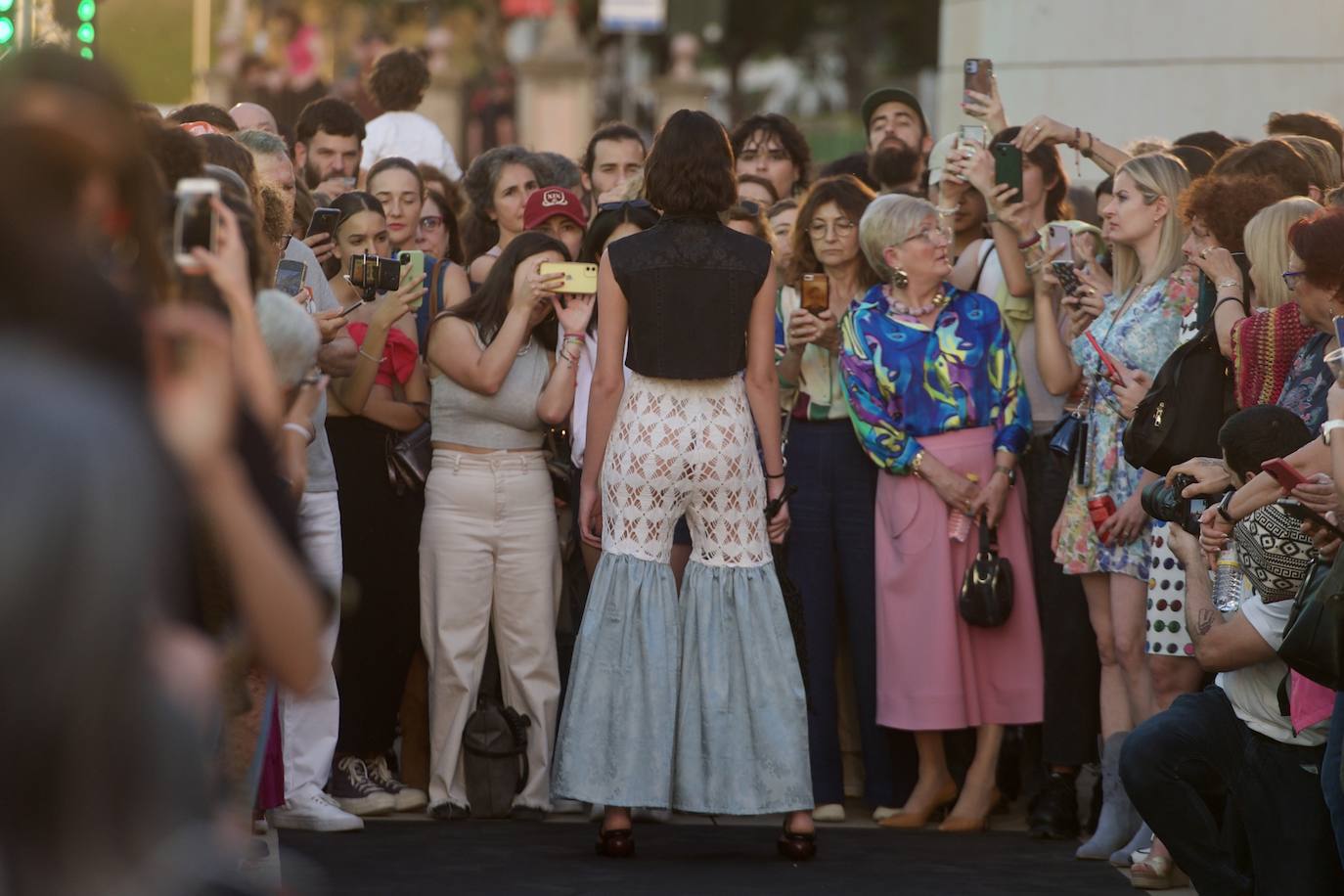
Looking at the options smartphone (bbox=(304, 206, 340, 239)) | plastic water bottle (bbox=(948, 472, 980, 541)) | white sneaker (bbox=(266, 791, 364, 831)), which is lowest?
white sneaker (bbox=(266, 791, 364, 831))

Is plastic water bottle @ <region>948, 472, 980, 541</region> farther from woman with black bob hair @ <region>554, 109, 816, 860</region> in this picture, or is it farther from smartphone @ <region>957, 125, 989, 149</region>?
smartphone @ <region>957, 125, 989, 149</region>

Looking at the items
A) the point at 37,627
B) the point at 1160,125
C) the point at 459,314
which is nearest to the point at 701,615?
the point at 459,314

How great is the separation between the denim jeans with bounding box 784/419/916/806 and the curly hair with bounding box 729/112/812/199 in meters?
2.10

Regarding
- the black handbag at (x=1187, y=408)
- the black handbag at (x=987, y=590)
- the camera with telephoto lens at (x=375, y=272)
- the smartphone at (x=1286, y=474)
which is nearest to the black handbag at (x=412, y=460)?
the camera with telephoto lens at (x=375, y=272)

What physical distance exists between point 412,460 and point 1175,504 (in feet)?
9.98

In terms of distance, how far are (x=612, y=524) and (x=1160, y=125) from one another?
687 centimetres

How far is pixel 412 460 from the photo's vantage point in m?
8.03

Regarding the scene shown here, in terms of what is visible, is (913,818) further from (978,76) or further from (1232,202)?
(978,76)

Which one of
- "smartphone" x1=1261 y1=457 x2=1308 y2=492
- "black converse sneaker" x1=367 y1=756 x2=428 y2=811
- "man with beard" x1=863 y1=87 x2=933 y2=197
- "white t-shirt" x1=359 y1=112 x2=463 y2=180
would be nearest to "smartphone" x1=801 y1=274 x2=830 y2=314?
"man with beard" x1=863 y1=87 x2=933 y2=197

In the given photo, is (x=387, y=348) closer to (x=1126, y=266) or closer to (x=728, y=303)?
(x=728, y=303)

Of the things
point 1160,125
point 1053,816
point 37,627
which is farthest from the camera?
point 1160,125

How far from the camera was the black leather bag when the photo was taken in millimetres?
7918

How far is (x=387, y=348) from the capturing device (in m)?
8.19

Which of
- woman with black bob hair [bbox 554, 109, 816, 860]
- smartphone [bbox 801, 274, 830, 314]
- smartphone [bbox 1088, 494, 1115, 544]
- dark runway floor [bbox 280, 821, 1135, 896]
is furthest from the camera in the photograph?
smartphone [bbox 801, 274, 830, 314]
